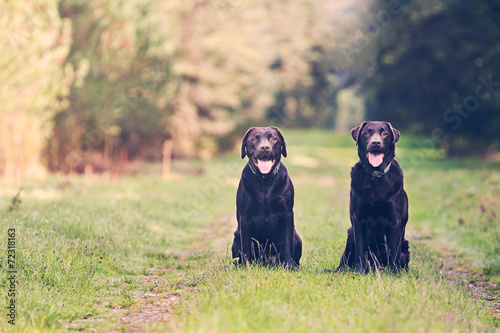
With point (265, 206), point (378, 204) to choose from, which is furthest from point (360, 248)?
point (265, 206)

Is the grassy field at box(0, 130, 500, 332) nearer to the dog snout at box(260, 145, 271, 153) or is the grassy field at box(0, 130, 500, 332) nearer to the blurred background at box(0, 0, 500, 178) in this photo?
the dog snout at box(260, 145, 271, 153)

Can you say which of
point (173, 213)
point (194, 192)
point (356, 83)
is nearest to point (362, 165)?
point (173, 213)

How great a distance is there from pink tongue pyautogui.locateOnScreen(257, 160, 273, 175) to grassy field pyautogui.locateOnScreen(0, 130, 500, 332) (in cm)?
112

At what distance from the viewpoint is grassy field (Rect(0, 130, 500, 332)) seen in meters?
4.08

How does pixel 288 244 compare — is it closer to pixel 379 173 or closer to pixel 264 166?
pixel 264 166

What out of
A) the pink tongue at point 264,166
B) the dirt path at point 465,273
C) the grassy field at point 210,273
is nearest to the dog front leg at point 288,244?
the grassy field at point 210,273

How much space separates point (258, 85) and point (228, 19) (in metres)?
5.49

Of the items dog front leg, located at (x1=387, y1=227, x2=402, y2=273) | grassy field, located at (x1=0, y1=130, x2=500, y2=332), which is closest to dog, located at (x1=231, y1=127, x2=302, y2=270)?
grassy field, located at (x1=0, y1=130, x2=500, y2=332)

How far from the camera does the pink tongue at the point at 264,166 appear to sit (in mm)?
5531

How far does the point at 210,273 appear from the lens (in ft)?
18.6

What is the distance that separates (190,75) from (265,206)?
1963 centimetres

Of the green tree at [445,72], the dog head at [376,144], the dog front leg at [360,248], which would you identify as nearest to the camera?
the dog head at [376,144]

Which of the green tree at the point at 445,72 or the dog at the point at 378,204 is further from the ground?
the green tree at the point at 445,72

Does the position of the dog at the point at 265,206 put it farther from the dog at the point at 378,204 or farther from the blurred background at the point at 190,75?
the blurred background at the point at 190,75
